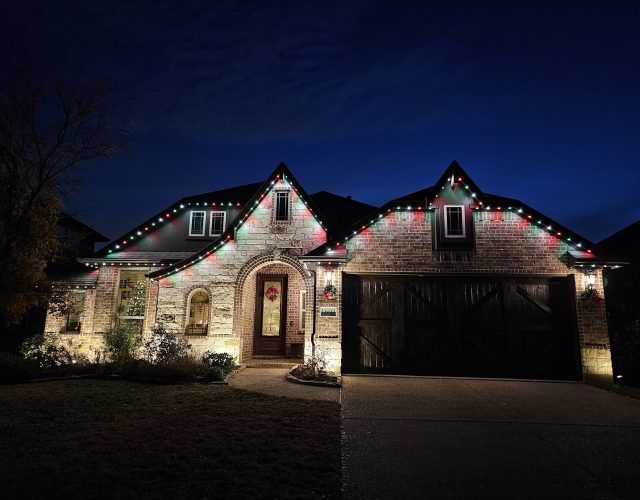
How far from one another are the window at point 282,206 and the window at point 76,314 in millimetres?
8024

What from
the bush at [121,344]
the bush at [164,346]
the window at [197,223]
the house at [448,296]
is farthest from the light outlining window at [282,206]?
the bush at [121,344]

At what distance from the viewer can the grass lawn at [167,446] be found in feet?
12.2

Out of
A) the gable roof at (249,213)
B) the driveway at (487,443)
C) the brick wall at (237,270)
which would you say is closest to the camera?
the driveway at (487,443)

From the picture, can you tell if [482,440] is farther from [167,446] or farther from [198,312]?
[198,312]

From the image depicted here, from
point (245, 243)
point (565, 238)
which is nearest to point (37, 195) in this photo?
point (245, 243)

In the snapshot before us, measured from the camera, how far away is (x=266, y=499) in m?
3.51

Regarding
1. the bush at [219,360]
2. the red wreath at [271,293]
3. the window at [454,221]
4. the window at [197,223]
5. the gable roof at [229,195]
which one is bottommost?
the bush at [219,360]

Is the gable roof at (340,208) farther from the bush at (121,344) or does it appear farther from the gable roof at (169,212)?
the bush at (121,344)

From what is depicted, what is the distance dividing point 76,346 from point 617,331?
17.3 meters

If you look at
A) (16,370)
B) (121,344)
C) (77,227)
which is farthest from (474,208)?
(77,227)

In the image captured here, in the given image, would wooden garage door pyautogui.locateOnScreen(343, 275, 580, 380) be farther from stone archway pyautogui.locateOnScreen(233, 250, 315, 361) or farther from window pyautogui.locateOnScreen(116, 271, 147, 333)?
Result: window pyautogui.locateOnScreen(116, 271, 147, 333)

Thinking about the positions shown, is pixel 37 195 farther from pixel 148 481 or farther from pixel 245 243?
pixel 148 481

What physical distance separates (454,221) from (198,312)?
8602mm

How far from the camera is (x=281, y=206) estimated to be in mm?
12828
